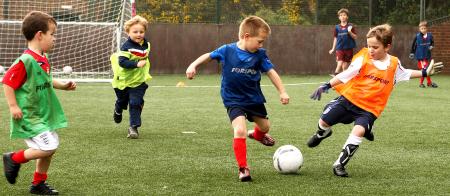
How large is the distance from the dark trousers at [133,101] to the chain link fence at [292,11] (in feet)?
45.7

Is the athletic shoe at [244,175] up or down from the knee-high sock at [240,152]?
down

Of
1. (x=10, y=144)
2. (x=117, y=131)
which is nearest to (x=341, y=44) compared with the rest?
(x=117, y=131)

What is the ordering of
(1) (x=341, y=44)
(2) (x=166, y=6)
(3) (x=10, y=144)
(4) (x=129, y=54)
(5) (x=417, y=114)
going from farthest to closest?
(2) (x=166, y=6) < (1) (x=341, y=44) < (5) (x=417, y=114) < (4) (x=129, y=54) < (3) (x=10, y=144)

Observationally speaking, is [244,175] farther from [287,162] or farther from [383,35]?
[383,35]

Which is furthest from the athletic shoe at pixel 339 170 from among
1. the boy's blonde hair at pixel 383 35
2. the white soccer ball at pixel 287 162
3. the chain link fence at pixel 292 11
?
the chain link fence at pixel 292 11

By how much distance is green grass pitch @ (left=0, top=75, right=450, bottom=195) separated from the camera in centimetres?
589

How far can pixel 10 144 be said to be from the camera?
26.6 feet

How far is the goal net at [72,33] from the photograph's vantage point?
20375 millimetres

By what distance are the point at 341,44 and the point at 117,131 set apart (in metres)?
11.9

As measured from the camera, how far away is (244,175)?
6.13 meters

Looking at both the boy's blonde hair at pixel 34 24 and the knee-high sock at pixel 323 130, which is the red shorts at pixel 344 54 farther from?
the boy's blonde hair at pixel 34 24

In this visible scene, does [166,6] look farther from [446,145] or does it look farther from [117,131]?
[446,145]

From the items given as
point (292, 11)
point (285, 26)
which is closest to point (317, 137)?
point (285, 26)

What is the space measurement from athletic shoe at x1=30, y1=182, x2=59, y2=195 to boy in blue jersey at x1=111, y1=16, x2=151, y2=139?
321 cm
